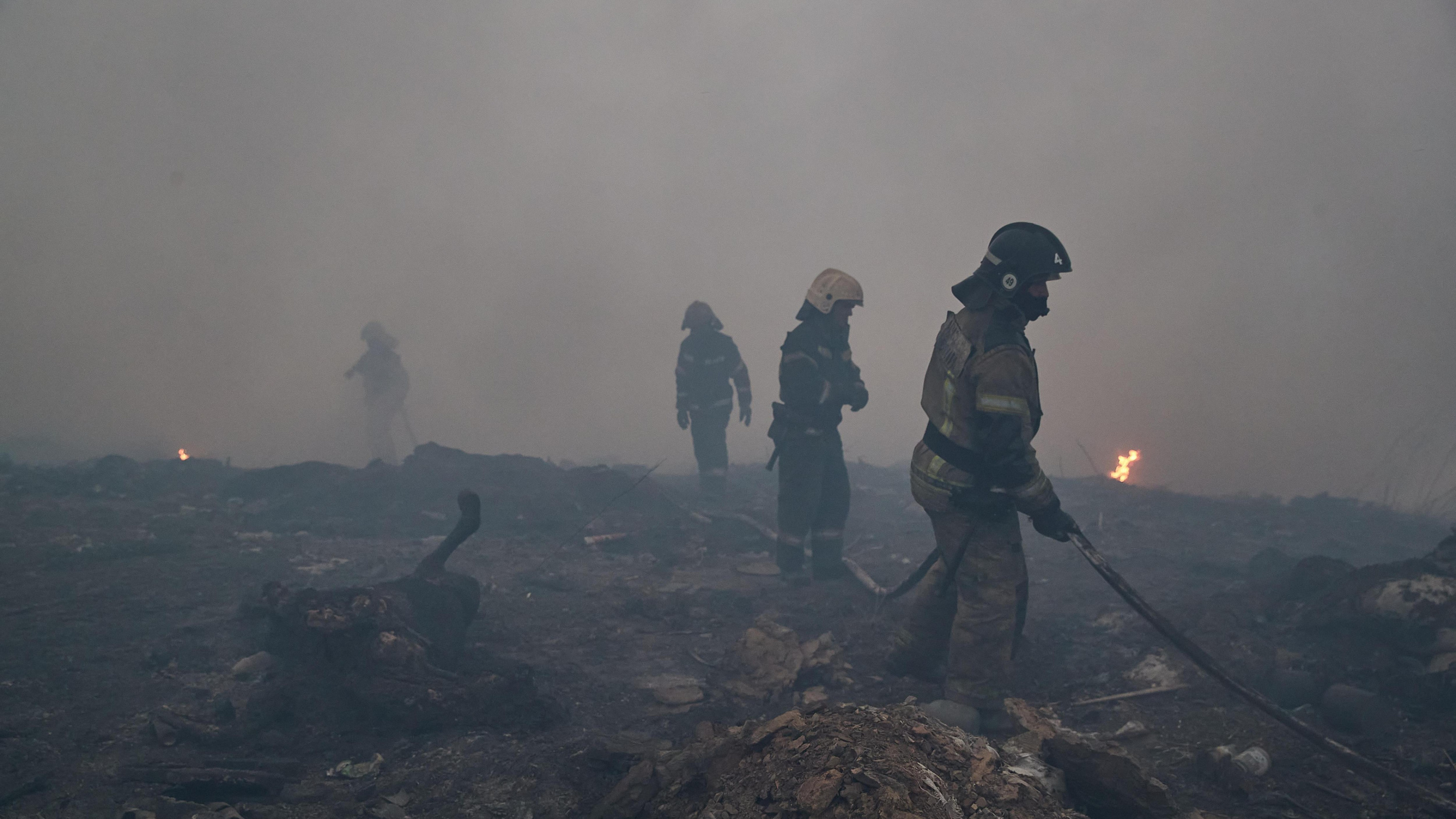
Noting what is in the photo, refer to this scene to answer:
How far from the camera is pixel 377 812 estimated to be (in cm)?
306

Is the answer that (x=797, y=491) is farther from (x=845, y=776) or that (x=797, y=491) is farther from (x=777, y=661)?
(x=845, y=776)

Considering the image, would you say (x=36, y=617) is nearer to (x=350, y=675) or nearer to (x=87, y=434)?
(x=350, y=675)

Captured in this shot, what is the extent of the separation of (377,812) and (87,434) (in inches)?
836

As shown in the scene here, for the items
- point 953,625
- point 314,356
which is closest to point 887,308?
point 314,356

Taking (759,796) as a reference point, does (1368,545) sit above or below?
above

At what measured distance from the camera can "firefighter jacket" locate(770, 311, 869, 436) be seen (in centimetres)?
713

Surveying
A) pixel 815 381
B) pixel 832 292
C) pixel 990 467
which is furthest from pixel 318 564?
pixel 990 467

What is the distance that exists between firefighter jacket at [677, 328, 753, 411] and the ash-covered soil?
1796 mm

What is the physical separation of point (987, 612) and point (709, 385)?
7433mm

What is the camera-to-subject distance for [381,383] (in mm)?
14633

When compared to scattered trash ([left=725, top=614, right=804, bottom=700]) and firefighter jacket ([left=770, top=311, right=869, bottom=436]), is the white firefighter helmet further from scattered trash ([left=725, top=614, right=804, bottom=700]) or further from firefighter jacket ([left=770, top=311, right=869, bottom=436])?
scattered trash ([left=725, top=614, right=804, bottom=700])

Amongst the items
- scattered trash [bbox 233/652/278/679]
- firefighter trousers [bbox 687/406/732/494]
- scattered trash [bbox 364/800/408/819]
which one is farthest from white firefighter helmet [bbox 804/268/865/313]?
scattered trash [bbox 233/652/278/679]

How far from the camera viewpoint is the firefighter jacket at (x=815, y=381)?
7129mm

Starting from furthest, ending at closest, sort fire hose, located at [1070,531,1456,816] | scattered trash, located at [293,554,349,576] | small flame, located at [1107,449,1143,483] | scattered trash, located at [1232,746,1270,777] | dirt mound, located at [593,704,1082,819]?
1. small flame, located at [1107,449,1143,483]
2. scattered trash, located at [293,554,349,576]
3. scattered trash, located at [1232,746,1270,777]
4. fire hose, located at [1070,531,1456,816]
5. dirt mound, located at [593,704,1082,819]
